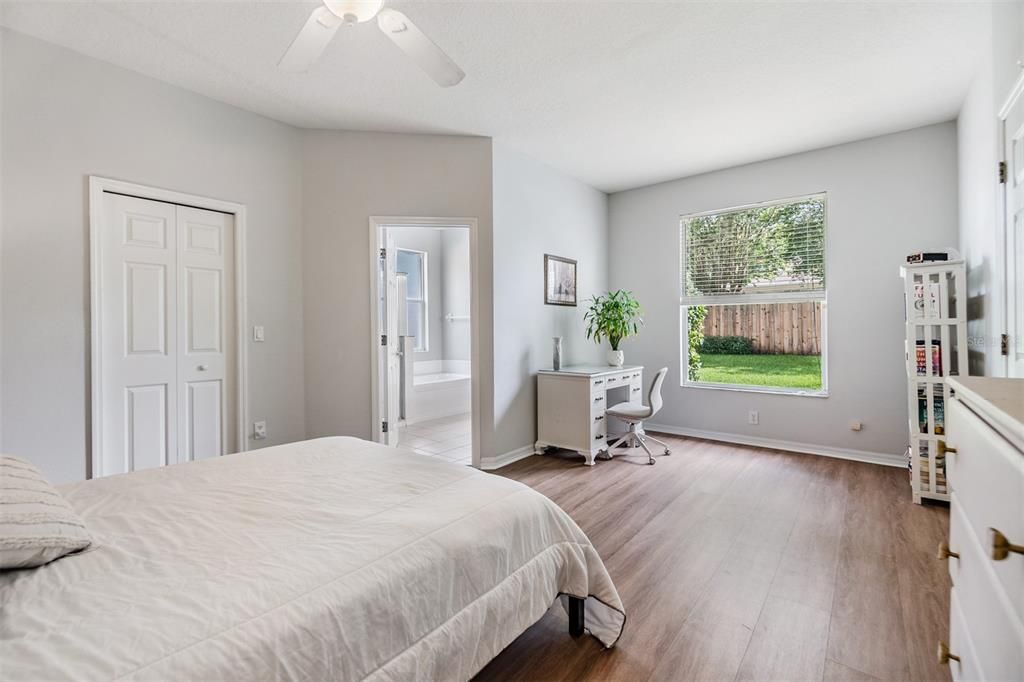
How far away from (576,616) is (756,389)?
11.2 ft

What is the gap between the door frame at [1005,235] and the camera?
2092mm

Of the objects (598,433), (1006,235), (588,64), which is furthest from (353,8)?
(598,433)

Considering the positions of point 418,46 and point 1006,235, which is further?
point 1006,235

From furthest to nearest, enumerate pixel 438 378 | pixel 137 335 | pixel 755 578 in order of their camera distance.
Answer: pixel 438 378, pixel 137 335, pixel 755 578

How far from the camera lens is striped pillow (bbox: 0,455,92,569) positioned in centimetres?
95

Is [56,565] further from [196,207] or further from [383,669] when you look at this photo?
[196,207]

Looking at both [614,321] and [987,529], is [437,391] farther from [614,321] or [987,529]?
[987,529]

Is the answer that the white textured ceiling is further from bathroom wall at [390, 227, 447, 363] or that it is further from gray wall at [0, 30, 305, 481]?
bathroom wall at [390, 227, 447, 363]

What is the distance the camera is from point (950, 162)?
337cm

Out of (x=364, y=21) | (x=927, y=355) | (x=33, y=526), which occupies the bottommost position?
(x=33, y=526)

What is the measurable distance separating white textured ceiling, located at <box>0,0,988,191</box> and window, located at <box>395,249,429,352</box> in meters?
3.11

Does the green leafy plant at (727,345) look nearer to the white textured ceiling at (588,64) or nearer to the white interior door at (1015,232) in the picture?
the white textured ceiling at (588,64)

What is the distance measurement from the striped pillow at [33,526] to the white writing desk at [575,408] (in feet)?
10.5

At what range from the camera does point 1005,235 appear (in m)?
2.20
